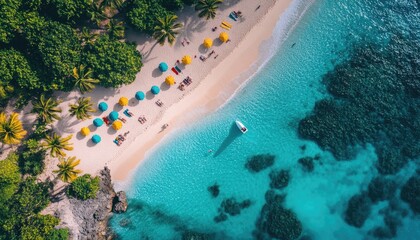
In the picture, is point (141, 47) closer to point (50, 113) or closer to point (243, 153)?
point (50, 113)

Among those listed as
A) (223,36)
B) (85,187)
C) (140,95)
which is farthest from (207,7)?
(85,187)

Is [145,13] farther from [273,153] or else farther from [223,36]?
[273,153]

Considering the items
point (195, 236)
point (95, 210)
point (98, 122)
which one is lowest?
point (95, 210)

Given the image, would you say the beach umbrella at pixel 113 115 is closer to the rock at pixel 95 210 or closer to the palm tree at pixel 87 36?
the rock at pixel 95 210

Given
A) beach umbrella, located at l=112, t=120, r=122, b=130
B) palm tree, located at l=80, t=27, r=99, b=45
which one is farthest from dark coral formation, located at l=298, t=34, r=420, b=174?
palm tree, located at l=80, t=27, r=99, b=45

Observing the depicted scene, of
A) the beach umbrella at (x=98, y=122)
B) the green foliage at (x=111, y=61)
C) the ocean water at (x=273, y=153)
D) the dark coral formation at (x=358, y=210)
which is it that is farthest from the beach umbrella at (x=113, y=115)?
the dark coral formation at (x=358, y=210)
